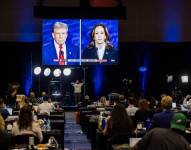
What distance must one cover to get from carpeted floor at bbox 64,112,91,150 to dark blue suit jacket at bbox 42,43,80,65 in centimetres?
245

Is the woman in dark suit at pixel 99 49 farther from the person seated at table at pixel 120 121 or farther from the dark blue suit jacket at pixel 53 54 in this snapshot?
the person seated at table at pixel 120 121

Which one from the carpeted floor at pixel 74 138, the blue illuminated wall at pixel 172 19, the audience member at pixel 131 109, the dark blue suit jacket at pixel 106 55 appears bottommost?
the carpeted floor at pixel 74 138

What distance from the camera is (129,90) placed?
2597cm

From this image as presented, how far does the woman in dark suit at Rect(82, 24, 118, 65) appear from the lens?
19.5 m

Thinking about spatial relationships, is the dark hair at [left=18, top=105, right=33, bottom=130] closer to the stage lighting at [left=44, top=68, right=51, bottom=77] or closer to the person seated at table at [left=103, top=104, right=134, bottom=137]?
the person seated at table at [left=103, top=104, right=134, bottom=137]

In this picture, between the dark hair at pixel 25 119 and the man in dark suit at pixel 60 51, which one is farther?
the man in dark suit at pixel 60 51

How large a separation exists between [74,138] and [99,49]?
568 cm

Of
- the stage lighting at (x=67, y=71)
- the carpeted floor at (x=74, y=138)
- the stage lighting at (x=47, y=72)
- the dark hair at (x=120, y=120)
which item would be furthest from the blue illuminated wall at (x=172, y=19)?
the stage lighting at (x=47, y=72)

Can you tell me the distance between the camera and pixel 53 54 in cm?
1980

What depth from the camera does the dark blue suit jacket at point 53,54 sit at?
19719 millimetres

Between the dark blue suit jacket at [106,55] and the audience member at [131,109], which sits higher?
the dark blue suit jacket at [106,55]

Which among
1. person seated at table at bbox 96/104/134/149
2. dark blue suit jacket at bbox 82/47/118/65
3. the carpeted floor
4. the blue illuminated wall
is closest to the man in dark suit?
dark blue suit jacket at bbox 82/47/118/65

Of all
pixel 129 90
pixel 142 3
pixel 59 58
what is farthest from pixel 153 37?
pixel 129 90

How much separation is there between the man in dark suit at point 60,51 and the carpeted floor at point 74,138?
8.02ft
